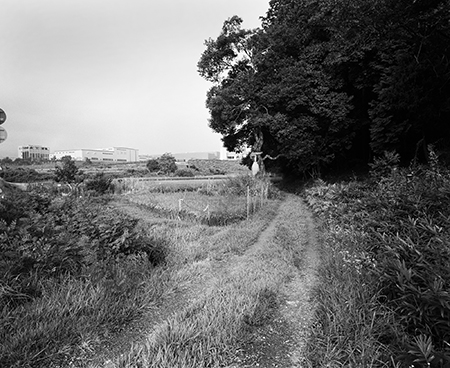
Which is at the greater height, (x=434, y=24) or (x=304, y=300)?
(x=434, y=24)

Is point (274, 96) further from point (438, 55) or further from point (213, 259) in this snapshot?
point (213, 259)

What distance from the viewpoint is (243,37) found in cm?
1537

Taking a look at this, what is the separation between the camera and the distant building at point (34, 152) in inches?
2211

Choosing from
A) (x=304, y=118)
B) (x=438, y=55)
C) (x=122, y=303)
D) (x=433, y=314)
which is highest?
(x=438, y=55)

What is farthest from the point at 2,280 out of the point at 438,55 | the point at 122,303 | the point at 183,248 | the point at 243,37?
the point at 243,37

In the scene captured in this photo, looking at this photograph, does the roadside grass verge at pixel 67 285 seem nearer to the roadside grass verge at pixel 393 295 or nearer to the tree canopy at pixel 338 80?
the roadside grass verge at pixel 393 295

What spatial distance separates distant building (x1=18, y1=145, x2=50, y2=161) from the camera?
2211 inches

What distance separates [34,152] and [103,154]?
15.8 meters

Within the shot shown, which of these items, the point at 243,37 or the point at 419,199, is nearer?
the point at 419,199

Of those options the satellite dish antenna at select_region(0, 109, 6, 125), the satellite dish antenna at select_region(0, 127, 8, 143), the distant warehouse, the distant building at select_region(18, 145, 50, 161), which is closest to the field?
the satellite dish antenna at select_region(0, 127, 8, 143)

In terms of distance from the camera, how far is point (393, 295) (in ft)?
7.41

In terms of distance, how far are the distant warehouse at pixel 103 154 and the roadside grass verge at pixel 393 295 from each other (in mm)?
63847

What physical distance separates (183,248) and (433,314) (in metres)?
3.65

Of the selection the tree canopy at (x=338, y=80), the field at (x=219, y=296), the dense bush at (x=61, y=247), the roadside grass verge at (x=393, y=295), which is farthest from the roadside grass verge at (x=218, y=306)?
the tree canopy at (x=338, y=80)
